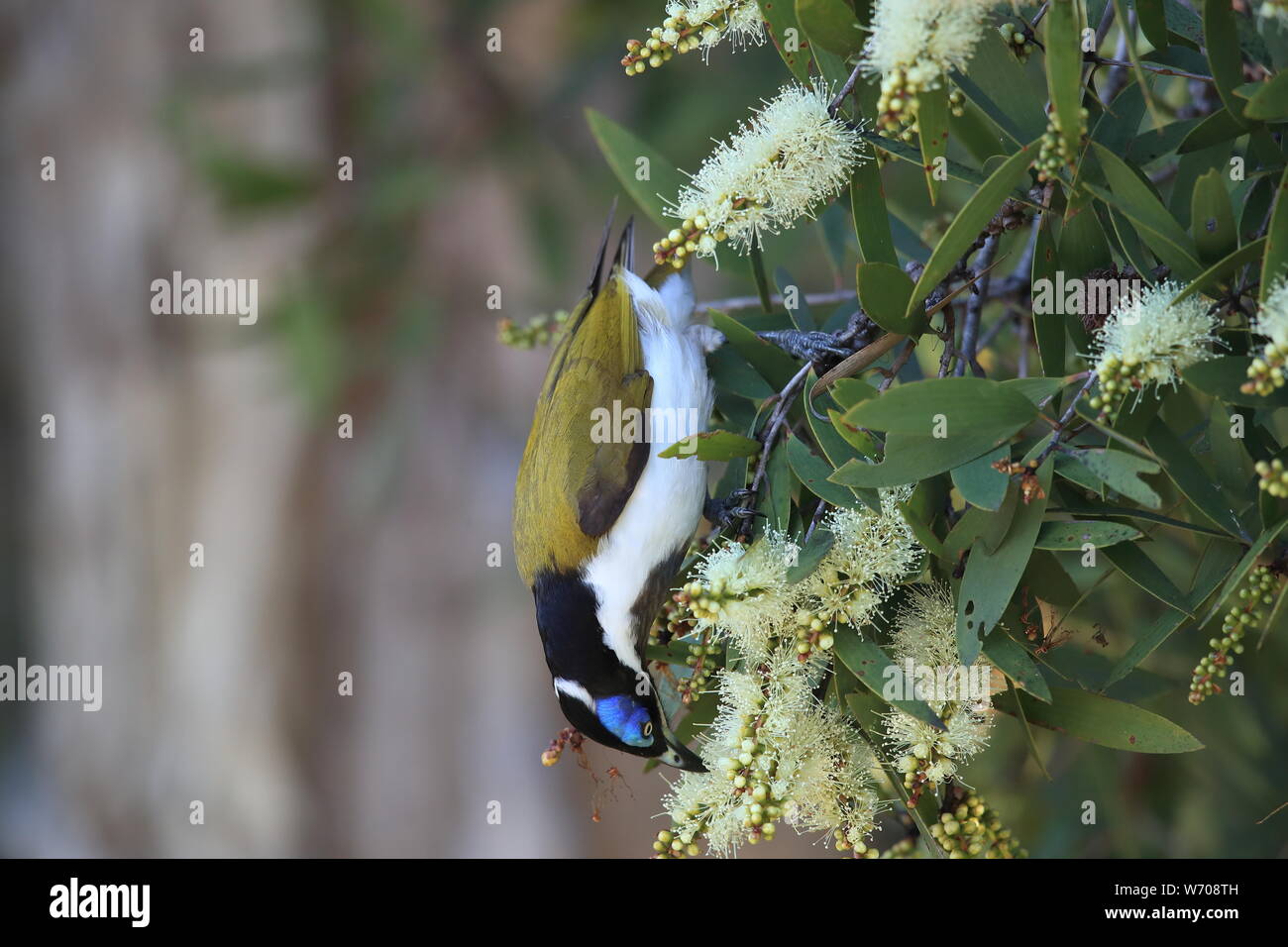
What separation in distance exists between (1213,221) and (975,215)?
183mm

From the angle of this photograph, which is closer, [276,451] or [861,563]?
[861,563]

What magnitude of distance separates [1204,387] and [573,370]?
100cm

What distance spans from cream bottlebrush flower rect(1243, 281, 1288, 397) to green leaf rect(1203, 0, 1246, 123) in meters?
0.20

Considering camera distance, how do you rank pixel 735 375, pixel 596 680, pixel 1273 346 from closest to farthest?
1. pixel 1273 346
2. pixel 735 375
3. pixel 596 680

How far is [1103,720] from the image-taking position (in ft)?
3.14

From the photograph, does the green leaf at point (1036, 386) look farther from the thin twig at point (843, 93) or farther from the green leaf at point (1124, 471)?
the thin twig at point (843, 93)

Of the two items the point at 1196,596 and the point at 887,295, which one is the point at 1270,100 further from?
the point at 1196,596

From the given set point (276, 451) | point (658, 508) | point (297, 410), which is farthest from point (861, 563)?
point (276, 451)

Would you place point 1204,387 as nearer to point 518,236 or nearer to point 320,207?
point 320,207

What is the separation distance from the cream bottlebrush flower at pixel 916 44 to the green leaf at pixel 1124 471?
0.31m

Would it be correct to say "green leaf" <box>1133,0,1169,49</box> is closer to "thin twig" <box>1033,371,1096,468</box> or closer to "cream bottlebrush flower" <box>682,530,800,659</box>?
"thin twig" <box>1033,371,1096,468</box>

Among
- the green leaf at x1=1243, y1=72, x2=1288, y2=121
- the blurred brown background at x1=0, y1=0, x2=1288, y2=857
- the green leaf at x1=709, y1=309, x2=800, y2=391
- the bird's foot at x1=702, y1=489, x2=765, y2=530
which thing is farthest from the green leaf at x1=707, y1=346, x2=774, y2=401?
the blurred brown background at x1=0, y1=0, x2=1288, y2=857

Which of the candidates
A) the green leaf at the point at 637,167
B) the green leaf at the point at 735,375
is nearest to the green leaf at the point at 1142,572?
the green leaf at the point at 735,375

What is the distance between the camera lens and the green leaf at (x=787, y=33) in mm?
916
